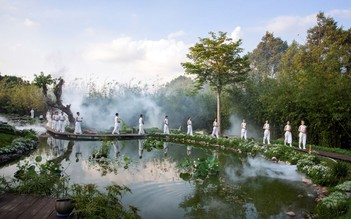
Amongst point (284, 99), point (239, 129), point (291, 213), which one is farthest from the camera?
point (239, 129)

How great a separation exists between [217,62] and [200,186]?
55.6 feet

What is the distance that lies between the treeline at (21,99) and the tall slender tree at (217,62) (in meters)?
25.1

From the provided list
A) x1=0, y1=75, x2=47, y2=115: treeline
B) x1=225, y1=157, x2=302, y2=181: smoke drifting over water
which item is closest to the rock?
x1=225, y1=157, x2=302, y2=181: smoke drifting over water

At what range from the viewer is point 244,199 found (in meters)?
8.37

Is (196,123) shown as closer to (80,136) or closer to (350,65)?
(80,136)

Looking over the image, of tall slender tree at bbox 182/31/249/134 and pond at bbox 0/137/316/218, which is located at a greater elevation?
tall slender tree at bbox 182/31/249/134

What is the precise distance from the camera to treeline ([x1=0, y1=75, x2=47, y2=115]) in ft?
138

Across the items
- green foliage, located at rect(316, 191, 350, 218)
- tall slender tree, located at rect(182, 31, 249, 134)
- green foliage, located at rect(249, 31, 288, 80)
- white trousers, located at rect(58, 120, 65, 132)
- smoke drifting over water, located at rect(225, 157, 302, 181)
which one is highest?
green foliage, located at rect(249, 31, 288, 80)

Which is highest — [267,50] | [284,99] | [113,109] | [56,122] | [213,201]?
[267,50]

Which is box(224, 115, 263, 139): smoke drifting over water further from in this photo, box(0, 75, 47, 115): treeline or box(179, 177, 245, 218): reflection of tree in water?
box(0, 75, 47, 115): treeline

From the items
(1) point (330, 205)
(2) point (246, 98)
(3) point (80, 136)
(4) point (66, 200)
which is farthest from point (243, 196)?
(2) point (246, 98)

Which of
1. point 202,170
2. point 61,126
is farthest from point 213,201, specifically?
point 61,126

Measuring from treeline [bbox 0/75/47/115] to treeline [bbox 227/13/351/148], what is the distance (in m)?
27.7

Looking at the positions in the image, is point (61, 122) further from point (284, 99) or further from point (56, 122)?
point (284, 99)
